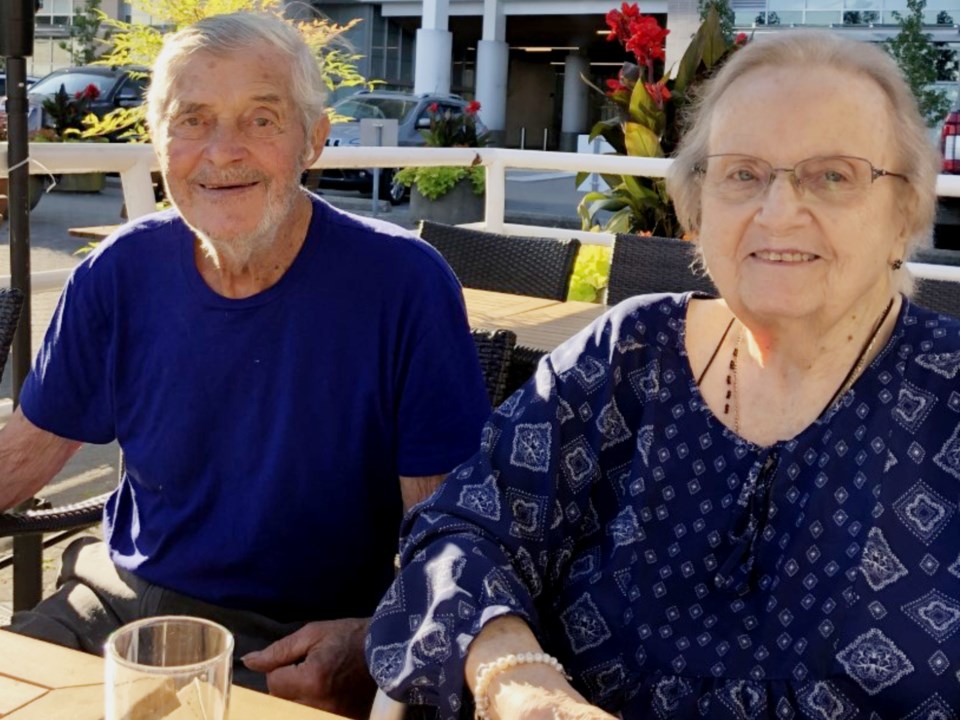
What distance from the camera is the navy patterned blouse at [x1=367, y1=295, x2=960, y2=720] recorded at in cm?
148

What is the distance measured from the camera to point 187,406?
1959 millimetres

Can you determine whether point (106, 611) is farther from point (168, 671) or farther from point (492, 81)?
point (492, 81)

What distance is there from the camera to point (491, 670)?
1.46 m

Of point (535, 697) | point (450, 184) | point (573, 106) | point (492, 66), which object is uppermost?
point (492, 66)

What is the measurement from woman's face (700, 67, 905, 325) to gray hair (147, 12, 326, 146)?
0.78 m

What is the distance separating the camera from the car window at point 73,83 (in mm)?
17391

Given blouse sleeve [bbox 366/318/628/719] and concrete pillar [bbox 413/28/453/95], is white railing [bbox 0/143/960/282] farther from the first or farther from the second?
concrete pillar [bbox 413/28/453/95]

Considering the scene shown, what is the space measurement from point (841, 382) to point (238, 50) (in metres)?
1.11

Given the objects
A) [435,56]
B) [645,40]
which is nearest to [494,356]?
[645,40]

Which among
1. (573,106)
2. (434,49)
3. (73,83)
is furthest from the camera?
(573,106)

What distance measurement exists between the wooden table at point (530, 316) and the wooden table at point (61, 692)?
1748 millimetres

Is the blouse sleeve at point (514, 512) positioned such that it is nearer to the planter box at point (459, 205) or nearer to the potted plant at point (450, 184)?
the potted plant at point (450, 184)

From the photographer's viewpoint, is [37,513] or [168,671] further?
[37,513]

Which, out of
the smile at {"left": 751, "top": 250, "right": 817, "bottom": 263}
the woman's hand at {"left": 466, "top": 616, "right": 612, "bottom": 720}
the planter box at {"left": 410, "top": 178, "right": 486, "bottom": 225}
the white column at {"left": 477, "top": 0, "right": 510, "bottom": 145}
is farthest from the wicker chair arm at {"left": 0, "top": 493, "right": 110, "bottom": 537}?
the white column at {"left": 477, "top": 0, "right": 510, "bottom": 145}
